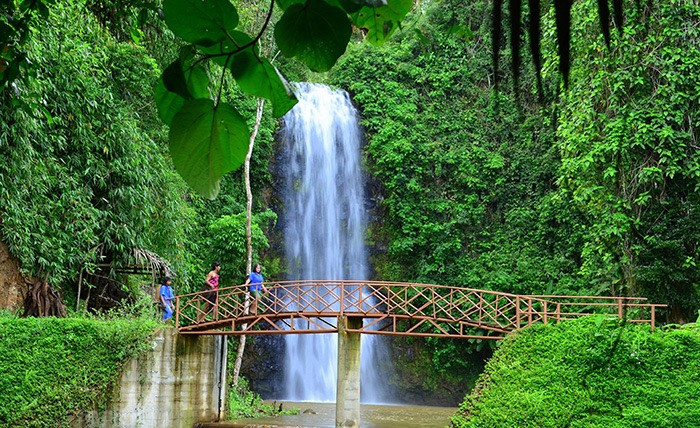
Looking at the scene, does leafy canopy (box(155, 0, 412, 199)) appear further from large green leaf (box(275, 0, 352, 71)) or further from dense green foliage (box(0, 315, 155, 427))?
dense green foliage (box(0, 315, 155, 427))

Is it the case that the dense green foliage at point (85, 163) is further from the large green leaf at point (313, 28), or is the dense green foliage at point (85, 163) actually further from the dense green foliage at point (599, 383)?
the large green leaf at point (313, 28)

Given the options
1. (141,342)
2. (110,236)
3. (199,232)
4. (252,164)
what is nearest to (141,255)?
(110,236)

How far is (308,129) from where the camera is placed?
21.1m

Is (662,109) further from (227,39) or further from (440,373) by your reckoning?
(227,39)

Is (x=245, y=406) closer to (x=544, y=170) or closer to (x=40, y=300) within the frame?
(x=40, y=300)

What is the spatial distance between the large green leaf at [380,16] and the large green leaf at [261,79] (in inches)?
7.9

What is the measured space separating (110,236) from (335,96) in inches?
379

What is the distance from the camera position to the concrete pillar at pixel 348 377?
12452 millimetres

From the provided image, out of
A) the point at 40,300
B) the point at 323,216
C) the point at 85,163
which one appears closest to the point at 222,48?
the point at 40,300

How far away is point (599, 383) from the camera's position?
9656 millimetres

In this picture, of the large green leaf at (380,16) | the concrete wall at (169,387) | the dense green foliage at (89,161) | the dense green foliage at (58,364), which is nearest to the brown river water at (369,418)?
the concrete wall at (169,387)

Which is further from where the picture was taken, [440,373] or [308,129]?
[308,129]

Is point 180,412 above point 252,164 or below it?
below

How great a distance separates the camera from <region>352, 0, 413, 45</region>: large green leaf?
3.51 ft
